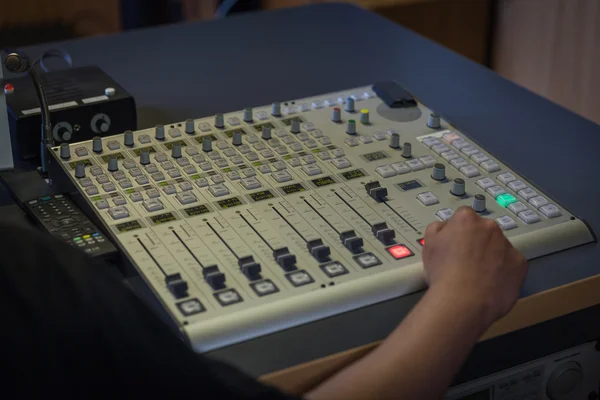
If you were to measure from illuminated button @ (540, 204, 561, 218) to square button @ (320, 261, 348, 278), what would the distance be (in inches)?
11.3

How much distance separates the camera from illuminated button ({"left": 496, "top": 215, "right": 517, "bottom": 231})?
1133 mm

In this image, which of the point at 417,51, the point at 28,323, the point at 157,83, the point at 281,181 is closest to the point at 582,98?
the point at 417,51

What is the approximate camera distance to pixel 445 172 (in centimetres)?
125

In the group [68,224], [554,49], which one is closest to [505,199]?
[68,224]

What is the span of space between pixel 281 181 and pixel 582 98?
5.35ft

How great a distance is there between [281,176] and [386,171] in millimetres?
141

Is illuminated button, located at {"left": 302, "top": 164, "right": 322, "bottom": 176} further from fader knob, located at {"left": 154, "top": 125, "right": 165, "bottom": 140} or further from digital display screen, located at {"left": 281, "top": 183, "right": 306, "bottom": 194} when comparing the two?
fader knob, located at {"left": 154, "top": 125, "right": 165, "bottom": 140}

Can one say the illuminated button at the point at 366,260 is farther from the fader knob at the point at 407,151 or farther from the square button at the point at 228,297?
the fader knob at the point at 407,151

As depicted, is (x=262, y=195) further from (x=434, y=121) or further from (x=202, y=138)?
(x=434, y=121)

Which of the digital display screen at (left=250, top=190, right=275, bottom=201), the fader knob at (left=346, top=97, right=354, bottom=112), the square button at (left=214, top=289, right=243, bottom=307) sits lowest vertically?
the square button at (left=214, top=289, right=243, bottom=307)

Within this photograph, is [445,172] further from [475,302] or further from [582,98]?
[582,98]

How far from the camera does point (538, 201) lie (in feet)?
3.88

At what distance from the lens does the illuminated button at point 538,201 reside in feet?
3.86

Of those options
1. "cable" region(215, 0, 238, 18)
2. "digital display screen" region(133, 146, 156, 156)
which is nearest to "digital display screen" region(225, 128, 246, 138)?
"digital display screen" region(133, 146, 156, 156)
